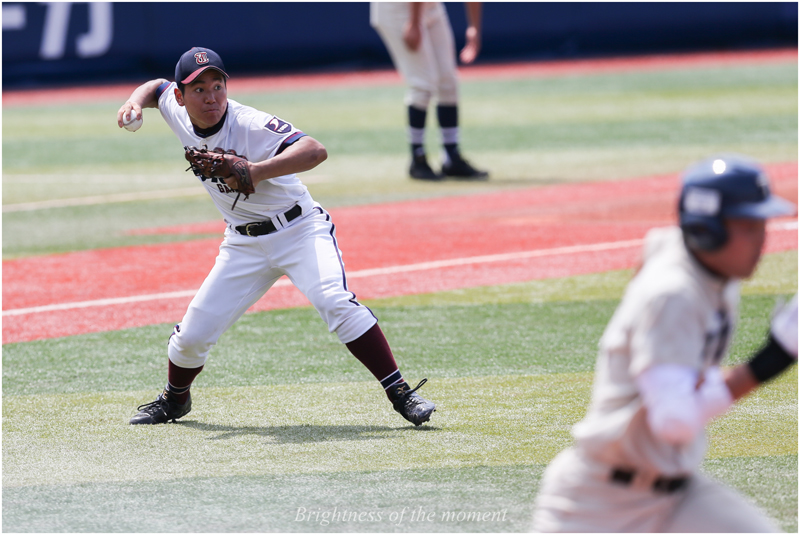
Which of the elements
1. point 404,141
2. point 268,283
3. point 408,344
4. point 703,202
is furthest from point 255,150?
point 404,141

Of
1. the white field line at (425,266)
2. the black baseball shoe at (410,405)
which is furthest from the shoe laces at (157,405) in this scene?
the white field line at (425,266)

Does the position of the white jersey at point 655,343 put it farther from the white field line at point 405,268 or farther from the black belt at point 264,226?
the white field line at point 405,268

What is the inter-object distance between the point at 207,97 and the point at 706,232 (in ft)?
10.1

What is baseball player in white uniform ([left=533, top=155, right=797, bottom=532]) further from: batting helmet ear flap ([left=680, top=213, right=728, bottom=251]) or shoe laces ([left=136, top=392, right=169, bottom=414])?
shoe laces ([left=136, top=392, right=169, bottom=414])

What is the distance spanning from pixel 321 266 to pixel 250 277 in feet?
1.26

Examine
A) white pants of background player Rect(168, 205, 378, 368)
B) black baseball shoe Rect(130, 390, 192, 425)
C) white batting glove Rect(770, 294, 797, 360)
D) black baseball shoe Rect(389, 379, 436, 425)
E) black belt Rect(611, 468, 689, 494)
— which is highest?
white batting glove Rect(770, 294, 797, 360)

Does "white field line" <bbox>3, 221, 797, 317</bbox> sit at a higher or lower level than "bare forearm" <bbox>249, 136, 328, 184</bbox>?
lower

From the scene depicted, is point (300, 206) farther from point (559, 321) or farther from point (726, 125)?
point (726, 125)

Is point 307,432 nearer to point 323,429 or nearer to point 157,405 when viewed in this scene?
point 323,429

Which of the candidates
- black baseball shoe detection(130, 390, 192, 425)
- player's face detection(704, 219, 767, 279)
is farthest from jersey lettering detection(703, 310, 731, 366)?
black baseball shoe detection(130, 390, 192, 425)

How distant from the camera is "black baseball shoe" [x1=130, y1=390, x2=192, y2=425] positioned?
537 cm

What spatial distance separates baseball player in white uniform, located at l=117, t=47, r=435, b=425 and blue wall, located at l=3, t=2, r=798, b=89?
20.5 m

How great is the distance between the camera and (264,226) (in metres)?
5.27

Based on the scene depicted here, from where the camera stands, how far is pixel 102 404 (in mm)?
5676
